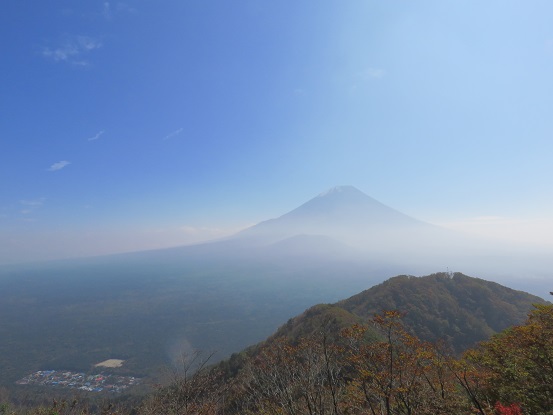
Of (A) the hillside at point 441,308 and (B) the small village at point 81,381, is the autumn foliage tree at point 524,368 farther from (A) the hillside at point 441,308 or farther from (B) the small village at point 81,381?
A: (B) the small village at point 81,381

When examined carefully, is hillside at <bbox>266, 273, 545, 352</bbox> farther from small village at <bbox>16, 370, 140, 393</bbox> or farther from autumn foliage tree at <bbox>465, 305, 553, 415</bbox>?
small village at <bbox>16, 370, 140, 393</bbox>

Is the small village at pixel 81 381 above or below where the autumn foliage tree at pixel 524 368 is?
below

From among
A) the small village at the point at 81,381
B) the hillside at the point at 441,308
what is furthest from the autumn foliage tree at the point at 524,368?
the small village at the point at 81,381

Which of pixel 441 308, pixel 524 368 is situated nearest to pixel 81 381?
pixel 441 308

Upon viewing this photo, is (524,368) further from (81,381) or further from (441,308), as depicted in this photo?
(81,381)

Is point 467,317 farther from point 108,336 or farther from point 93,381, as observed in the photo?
point 108,336

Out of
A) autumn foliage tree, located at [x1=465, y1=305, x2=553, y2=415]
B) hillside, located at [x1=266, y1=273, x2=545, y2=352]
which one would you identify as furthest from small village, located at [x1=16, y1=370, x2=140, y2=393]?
autumn foliage tree, located at [x1=465, y1=305, x2=553, y2=415]

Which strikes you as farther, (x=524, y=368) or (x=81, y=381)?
(x=81, y=381)

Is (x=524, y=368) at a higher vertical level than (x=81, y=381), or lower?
higher

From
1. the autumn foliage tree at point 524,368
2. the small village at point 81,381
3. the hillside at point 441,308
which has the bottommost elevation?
the small village at point 81,381

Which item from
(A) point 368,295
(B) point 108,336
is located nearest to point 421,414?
(A) point 368,295
